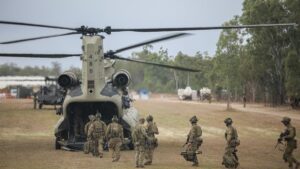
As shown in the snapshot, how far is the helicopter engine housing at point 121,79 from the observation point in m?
21.0

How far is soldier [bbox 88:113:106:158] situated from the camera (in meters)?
18.5

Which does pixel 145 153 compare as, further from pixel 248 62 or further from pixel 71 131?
pixel 248 62

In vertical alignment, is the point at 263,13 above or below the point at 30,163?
above

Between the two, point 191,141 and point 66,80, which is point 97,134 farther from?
point 191,141

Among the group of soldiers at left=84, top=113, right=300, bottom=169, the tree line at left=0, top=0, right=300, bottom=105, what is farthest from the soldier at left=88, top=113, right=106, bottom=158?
the tree line at left=0, top=0, right=300, bottom=105

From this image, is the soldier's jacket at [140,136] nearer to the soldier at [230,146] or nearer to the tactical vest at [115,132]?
the tactical vest at [115,132]

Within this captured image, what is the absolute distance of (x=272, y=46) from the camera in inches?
2325

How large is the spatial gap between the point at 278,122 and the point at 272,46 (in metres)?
22.3

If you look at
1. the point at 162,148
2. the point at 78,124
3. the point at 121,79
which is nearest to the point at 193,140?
the point at 121,79

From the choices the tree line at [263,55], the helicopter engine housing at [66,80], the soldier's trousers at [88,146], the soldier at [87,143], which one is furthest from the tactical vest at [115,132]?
the tree line at [263,55]

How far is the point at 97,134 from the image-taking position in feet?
60.8

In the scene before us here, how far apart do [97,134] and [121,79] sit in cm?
320

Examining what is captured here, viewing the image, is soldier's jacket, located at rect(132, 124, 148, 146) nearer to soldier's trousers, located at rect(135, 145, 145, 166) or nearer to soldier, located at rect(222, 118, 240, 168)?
soldier's trousers, located at rect(135, 145, 145, 166)

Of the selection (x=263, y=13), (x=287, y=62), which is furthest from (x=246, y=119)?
(x=263, y=13)
